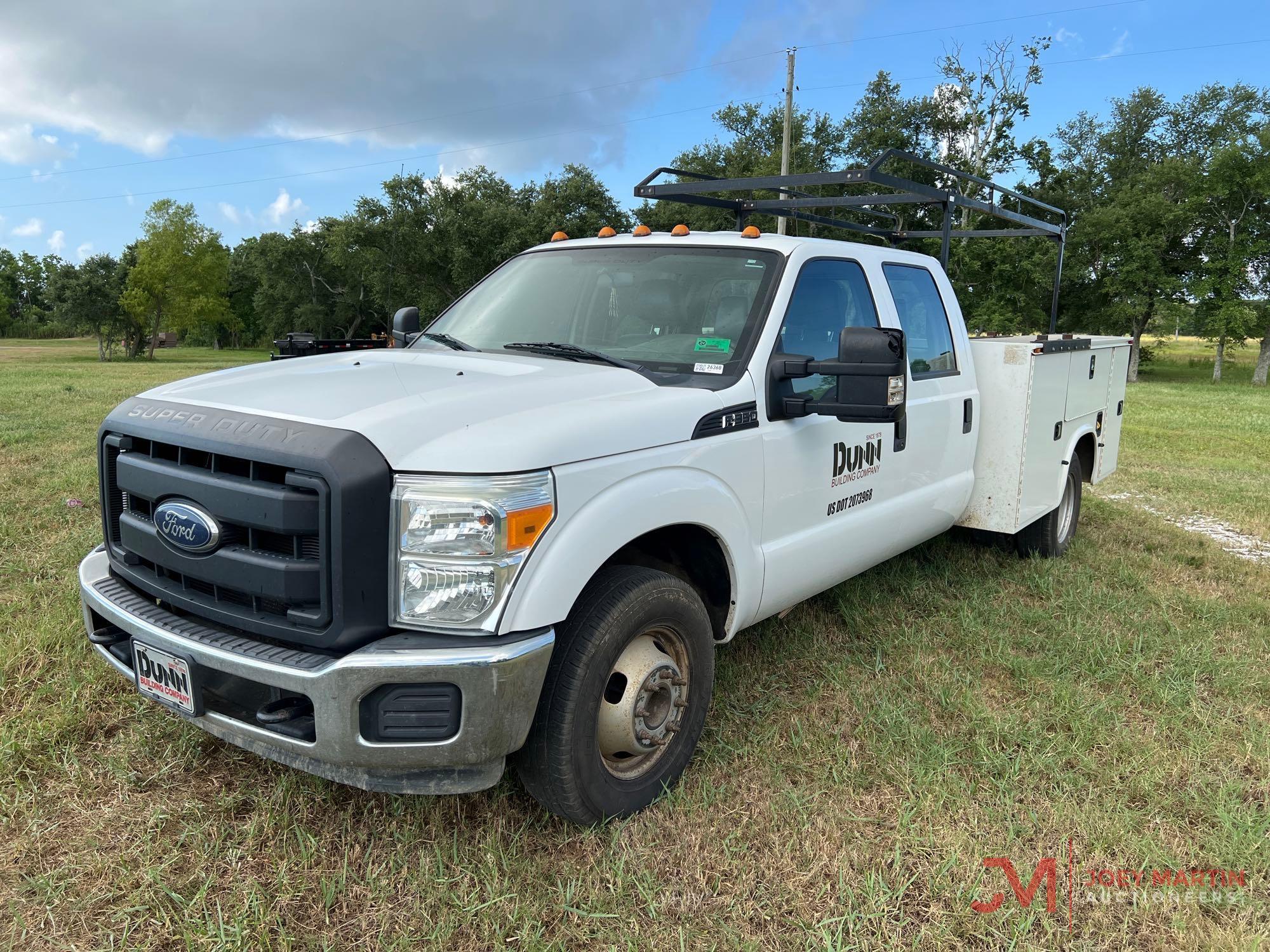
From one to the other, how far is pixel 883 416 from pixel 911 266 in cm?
189

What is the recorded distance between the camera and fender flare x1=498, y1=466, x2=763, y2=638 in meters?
2.37

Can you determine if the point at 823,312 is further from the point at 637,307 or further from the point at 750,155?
the point at 750,155

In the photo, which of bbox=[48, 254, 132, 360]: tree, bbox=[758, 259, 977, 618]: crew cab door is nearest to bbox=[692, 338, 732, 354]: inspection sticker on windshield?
bbox=[758, 259, 977, 618]: crew cab door

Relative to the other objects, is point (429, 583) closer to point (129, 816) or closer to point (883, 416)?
point (129, 816)

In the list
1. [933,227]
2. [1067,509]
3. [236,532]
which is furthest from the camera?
[933,227]

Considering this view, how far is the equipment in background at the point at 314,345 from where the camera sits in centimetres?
486

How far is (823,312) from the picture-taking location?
3.76 m

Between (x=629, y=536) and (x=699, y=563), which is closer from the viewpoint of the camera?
Result: (x=629, y=536)

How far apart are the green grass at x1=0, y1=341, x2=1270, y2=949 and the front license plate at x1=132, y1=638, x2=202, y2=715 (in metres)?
0.47

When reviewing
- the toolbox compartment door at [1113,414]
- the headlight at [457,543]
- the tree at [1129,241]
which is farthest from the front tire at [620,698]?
the tree at [1129,241]

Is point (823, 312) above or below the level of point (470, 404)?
above

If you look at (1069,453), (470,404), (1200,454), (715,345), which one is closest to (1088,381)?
(1069,453)

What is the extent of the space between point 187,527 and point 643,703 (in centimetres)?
144

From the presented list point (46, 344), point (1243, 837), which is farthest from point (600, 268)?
point (46, 344)
